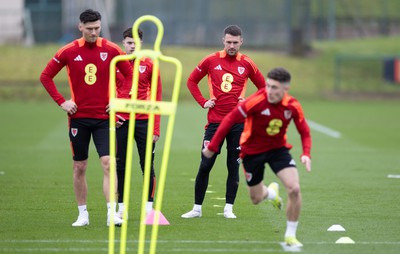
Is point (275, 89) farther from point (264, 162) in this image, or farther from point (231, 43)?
point (231, 43)

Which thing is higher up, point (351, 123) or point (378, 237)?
point (378, 237)

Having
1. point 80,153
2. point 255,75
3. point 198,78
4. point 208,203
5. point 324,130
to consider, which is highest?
point 255,75

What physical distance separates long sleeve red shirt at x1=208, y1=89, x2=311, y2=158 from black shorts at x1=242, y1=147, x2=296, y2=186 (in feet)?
0.19

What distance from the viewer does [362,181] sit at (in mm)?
15734

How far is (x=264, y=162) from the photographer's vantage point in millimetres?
10094

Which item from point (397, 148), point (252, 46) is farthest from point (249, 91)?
point (397, 148)

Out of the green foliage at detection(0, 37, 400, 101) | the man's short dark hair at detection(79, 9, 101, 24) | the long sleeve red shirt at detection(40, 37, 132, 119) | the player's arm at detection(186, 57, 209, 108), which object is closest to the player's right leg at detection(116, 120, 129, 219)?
the long sleeve red shirt at detection(40, 37, 132, 119)

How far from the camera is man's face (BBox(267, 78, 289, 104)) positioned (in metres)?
9.52

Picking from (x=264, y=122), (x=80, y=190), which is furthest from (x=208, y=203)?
(x=264, y=122)

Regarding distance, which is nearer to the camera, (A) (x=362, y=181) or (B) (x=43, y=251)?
(B) (x=43, y=251)

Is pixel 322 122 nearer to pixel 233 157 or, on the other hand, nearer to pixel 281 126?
pixel 233 157

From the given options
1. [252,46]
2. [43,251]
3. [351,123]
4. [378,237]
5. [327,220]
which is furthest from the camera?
[252,46]

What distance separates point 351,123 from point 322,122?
3.16 ft

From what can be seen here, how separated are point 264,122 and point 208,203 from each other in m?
3.49
